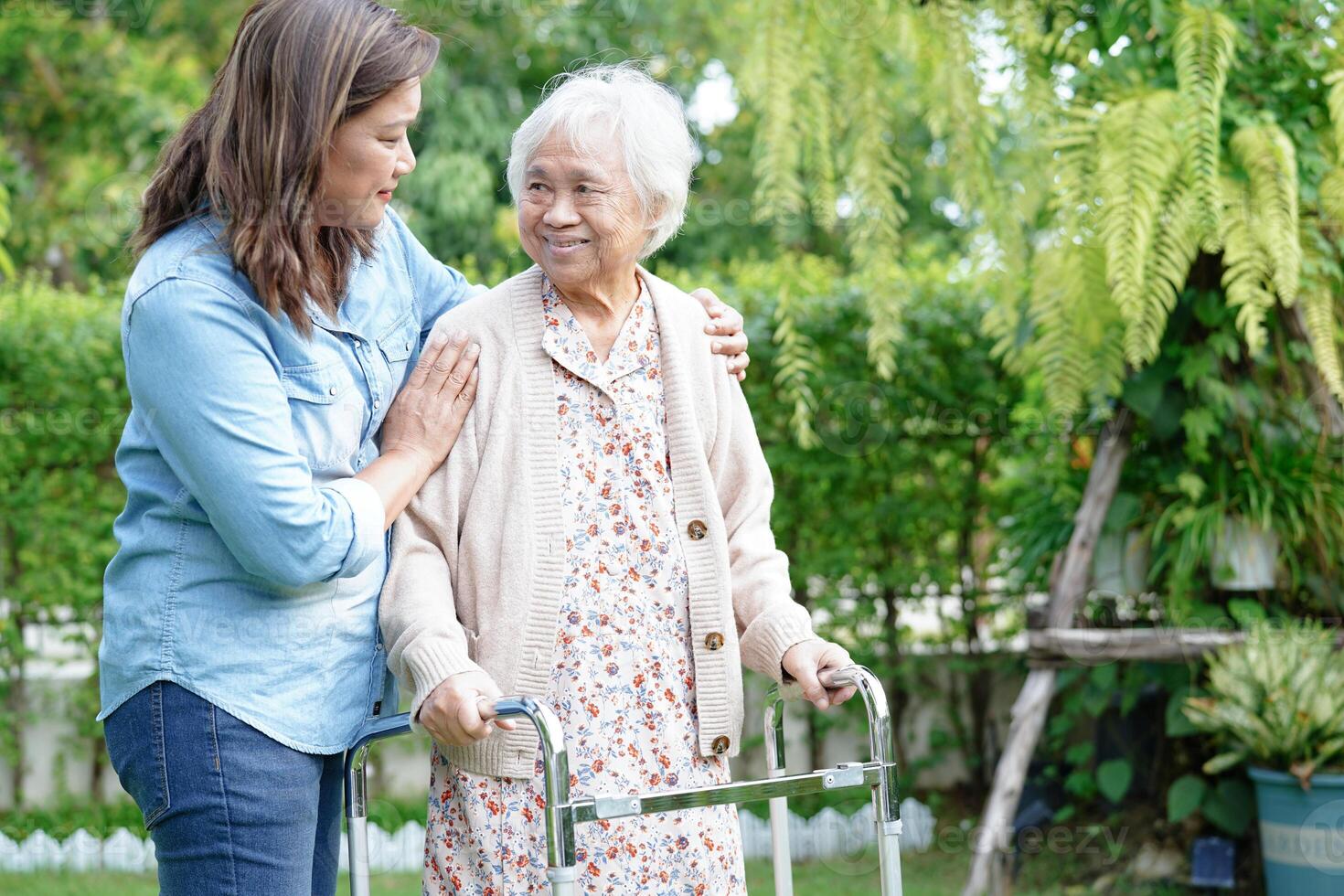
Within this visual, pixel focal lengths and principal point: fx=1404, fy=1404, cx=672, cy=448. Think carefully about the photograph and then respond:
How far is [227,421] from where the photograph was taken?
153cm

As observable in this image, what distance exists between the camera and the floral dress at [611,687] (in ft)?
6.23

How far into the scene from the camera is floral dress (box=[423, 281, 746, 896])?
74.8 inches

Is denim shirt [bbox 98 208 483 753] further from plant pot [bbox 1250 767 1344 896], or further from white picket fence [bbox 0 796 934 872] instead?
white picket fence [bbox 0 796 934 872]

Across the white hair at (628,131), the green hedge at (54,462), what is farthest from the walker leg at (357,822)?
the green hedge at (54,462)

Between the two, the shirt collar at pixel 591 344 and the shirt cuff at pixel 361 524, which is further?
the shirt collar at pixel 591 344

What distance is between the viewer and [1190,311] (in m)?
4.07

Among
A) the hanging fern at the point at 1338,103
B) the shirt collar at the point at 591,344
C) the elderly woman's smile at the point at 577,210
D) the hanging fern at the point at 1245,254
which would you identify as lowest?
the shirt collar at the point at 591,344

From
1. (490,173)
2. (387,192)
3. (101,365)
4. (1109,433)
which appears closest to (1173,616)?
(1109,433)

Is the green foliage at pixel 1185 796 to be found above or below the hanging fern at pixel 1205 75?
below

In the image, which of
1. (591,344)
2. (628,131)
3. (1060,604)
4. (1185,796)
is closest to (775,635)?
(591,344)

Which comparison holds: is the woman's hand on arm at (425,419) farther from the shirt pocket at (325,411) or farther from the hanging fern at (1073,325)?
the hanging fern at (1073,325)

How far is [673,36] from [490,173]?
1.96 meters

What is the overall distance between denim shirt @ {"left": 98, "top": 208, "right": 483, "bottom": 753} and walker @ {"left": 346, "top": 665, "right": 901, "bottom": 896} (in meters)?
0.13

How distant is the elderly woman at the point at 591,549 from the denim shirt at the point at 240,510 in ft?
0.48
